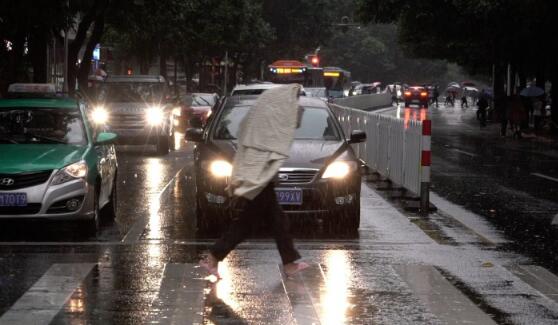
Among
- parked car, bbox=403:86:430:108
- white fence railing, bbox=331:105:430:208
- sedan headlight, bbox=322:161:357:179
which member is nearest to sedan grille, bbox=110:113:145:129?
white fence railing, bbox=331:105:430:208

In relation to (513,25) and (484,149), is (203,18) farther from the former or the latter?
(484,149)

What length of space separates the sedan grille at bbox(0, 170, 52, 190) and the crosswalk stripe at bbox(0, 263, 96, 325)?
1957 millimetres

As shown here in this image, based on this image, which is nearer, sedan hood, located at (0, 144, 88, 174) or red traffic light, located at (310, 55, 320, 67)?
sedan hood, located at (0, 144, 88, 174)

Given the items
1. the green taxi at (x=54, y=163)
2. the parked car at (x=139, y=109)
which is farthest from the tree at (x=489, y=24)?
the green taxi at (x=54, y=163)

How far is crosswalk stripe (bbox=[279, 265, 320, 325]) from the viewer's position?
8156 mm

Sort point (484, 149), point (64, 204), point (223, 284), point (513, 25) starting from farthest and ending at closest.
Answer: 1. point (513, 25)
2. point (484, 149)
3. point (64, 204)
4. point (223, 284)

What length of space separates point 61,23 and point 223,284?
18.5m

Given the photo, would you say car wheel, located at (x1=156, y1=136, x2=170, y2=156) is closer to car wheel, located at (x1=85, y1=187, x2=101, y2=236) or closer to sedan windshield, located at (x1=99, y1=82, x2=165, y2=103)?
sedan windshield, located at (x1=99, y1=82, x2=165, y2=103)

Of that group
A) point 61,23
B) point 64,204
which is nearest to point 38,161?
point 64,204

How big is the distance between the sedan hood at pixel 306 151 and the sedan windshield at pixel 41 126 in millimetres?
1637

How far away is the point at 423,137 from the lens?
51.4 ft

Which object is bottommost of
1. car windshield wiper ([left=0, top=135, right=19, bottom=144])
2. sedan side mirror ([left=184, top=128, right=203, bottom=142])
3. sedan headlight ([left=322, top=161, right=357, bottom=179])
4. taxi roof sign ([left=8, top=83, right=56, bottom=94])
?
sedan headlight ([left=322, top=161, right=357, bottom=179])

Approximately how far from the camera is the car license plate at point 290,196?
1284 centimetres

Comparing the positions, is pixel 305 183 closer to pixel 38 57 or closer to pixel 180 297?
pixel 180 297
